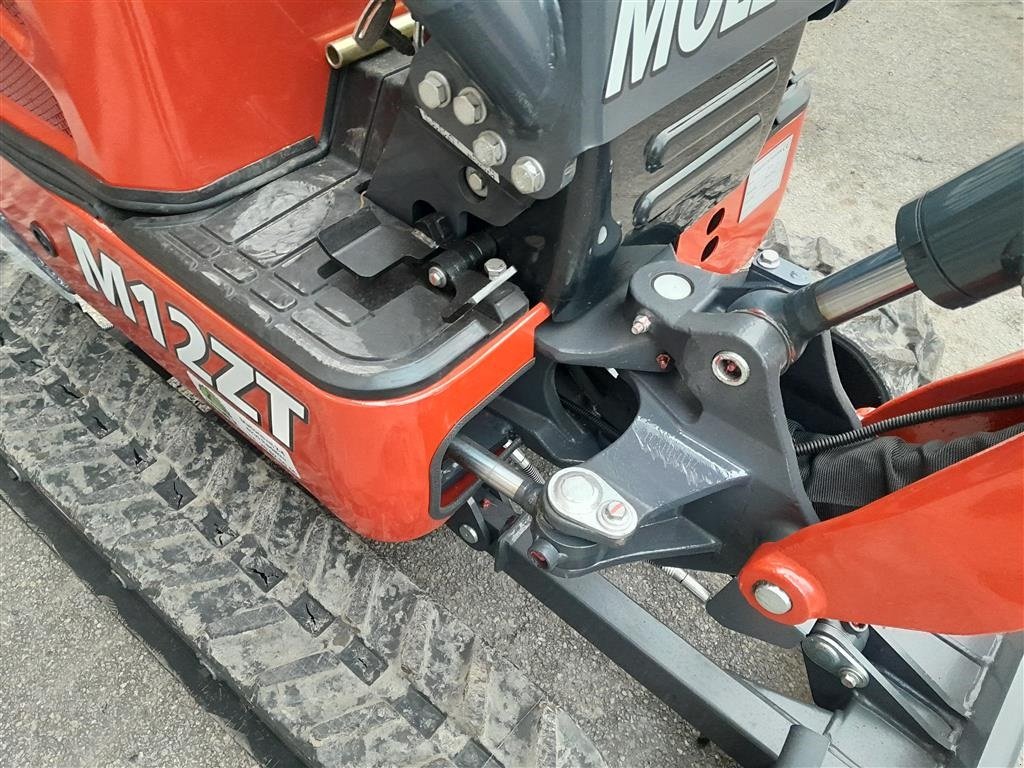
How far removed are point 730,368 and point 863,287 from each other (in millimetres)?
156

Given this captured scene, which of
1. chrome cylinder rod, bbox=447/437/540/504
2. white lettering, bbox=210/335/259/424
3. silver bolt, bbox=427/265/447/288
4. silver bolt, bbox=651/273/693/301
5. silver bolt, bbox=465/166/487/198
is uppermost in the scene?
silver bolt, bbox=465/166/487/198

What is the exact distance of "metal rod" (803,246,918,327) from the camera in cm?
76

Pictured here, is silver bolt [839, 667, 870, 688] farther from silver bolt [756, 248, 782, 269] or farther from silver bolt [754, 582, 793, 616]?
silver bolt [756, 248, 782, 269]

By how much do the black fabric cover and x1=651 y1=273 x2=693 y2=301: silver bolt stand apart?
272mm

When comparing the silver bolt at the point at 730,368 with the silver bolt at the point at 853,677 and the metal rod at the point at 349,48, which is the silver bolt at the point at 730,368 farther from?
the metal rod at the point at 349,48

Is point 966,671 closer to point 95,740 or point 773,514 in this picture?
point 773,514

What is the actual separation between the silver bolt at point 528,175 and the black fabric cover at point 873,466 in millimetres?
502

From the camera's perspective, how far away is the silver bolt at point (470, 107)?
0.76 metres

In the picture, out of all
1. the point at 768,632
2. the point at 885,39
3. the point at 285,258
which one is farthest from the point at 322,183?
the point at 885,39

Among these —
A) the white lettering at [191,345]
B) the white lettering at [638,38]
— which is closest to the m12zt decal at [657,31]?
the white lettering at [638,38]

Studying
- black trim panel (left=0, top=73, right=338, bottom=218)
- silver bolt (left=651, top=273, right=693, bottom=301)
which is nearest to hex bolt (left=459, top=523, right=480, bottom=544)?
silver bolt (left=651, top=273, right=693, bottom=301)

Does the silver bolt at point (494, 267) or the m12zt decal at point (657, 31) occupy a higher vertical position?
the m12zt decal at point (657, 31)

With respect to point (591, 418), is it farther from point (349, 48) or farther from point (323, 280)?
point (349, 48)

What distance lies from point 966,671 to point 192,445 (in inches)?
48.1
